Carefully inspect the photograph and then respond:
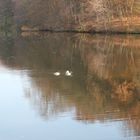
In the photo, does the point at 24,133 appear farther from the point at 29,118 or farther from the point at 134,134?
the point at 134,134

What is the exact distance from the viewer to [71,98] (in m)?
28.0

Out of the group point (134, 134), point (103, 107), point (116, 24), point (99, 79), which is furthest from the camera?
point (116, 24)

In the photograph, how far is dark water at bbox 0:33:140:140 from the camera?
21.0 metres

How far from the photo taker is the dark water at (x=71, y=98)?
21011mm

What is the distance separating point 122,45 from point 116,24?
90.7ft

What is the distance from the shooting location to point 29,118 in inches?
936

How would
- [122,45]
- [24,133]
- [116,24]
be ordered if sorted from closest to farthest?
[24,133], [122,45], [116,24]

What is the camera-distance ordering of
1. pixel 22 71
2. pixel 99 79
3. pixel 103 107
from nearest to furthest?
pixel 103 107, pixel 99 79, pixel 22 71

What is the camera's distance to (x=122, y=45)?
61.8 m

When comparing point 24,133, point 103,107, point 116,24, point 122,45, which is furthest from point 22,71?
point 116,24

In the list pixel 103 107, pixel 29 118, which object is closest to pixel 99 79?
pixel 103 107

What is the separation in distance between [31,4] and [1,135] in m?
94.6

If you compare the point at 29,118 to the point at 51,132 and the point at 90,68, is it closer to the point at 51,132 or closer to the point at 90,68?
the point at 51,132

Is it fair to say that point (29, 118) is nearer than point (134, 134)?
No
